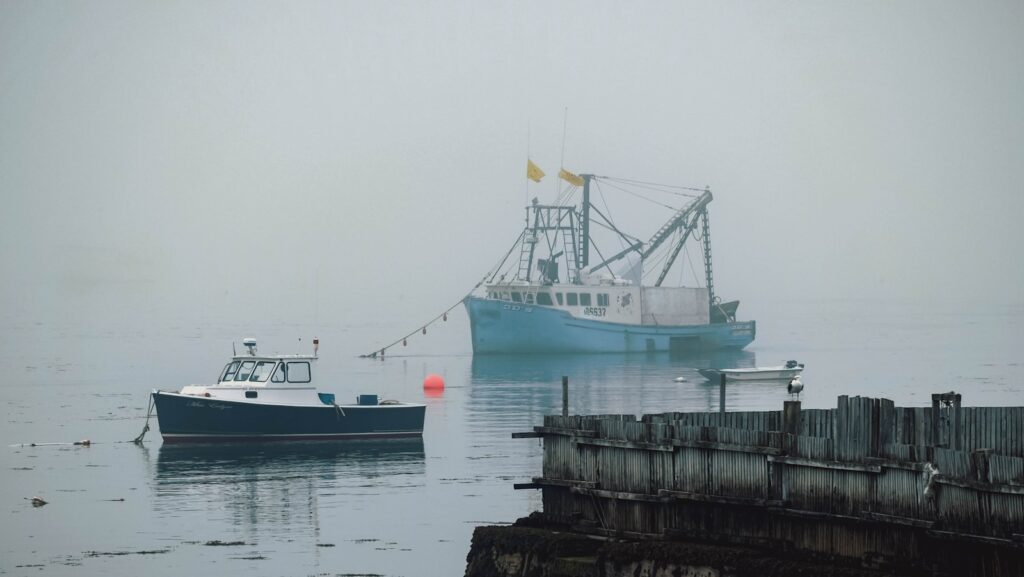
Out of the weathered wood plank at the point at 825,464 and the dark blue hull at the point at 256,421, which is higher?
the weathered wood plank at the point at 825,464

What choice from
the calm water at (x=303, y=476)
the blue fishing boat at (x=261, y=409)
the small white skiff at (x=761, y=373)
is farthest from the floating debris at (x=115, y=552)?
the small white skiff at (x=761, y=373)

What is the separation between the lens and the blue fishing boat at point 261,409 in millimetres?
44438

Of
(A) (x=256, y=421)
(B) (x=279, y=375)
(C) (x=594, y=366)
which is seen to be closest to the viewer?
(B) (x=279, y=375)

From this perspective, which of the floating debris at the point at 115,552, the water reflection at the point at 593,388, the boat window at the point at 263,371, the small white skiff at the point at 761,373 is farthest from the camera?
the small white skiff at the point at 761,373

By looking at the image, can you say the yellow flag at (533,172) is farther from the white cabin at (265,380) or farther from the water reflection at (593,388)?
the white cabin at (265,380)

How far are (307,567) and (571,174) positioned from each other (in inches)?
3742

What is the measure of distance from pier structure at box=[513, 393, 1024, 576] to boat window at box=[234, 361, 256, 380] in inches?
936

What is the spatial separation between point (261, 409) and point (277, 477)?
453 cm

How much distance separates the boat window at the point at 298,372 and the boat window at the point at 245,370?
118 centimetres

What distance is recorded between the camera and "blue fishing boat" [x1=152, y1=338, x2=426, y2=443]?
44.4m

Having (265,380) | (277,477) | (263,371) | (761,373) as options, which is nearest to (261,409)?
(265,380)

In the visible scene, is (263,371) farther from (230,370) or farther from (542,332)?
(542,332)

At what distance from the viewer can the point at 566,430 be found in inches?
861

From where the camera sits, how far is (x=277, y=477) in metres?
40.6
